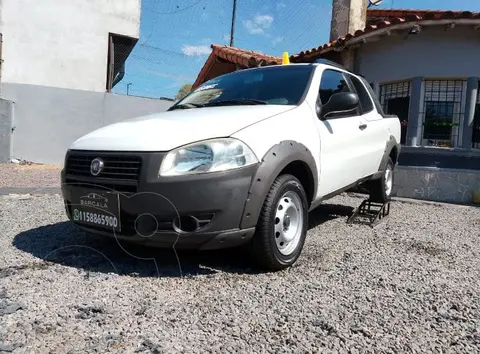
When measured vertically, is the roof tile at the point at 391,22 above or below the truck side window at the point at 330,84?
above

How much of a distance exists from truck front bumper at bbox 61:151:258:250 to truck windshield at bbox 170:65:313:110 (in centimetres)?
112

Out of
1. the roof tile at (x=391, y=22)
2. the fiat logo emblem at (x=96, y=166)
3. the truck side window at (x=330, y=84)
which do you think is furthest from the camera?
the roof tile at (x=391, y=22)

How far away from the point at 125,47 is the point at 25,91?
4.25 m

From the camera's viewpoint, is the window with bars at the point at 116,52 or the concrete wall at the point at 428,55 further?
the window with bars at the point at 116,52

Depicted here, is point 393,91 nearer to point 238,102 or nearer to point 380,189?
point 380,189

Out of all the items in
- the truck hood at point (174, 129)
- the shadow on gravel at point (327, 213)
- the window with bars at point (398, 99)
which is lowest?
the shadow on gravel at point (327, 213)

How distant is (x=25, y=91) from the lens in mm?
11266

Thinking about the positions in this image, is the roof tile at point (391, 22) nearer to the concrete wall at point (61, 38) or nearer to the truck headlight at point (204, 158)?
the truck headlight at point (204, 158)

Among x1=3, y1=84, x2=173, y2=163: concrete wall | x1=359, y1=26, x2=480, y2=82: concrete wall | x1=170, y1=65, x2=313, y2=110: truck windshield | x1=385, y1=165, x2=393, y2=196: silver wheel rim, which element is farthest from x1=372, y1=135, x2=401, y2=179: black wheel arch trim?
x1=3, y1=84, x2=173, y2=163: concrete wall

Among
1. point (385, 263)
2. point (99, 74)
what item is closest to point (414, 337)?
point (385, 263)

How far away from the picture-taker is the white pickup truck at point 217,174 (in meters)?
2.65

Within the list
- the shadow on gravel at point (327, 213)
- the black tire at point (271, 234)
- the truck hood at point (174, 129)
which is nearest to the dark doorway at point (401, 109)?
the shadow on gravel at point (327, 213)

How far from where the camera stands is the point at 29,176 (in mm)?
8852

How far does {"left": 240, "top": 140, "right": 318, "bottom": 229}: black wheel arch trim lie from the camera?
274 cm
